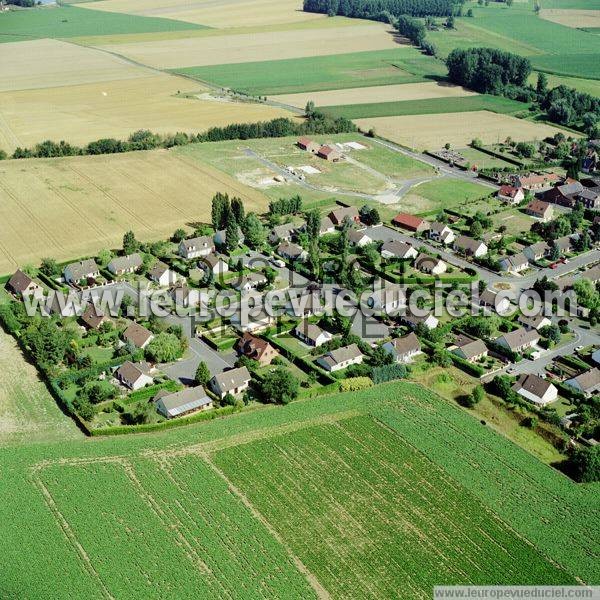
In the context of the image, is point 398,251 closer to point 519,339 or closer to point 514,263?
point 514,263

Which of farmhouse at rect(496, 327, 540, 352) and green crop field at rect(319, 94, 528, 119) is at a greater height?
green crop field at rect(319, 94, 528, 119)

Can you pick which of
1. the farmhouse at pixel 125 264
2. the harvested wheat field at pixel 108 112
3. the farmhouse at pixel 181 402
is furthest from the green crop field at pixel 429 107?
the farmhouse at pixel 181 402

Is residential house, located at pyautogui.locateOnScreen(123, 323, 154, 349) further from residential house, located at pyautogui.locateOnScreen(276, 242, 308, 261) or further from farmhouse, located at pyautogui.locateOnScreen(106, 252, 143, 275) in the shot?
residential house, located at pyautogui.locateOnScreen(276, 242, 308, 261)

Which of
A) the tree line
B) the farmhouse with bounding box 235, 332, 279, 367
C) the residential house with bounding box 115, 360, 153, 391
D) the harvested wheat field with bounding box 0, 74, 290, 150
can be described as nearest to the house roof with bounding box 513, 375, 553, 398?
the farmhouse with bounding box 235, 332, 279, 367

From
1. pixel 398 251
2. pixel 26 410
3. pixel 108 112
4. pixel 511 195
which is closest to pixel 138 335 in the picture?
pixel 26 410

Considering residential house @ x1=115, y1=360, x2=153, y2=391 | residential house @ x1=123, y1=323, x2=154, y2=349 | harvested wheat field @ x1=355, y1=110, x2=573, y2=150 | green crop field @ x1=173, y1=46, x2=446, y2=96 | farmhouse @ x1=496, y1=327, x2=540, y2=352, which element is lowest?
residential house @ x1=115, y1=360, x2=153, y2=391

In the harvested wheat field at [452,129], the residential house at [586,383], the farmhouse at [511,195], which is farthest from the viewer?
the harvested wheat field at [452,129]

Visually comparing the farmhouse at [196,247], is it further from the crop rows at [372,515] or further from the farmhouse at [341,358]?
the crop rows at [372,515]

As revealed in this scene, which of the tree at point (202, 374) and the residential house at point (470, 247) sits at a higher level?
the residential house at point (470, 247)
